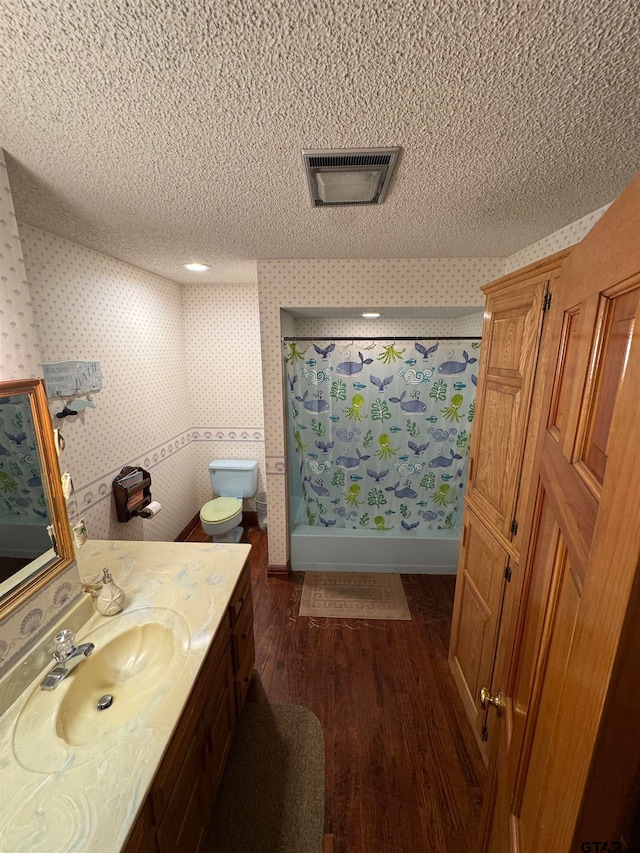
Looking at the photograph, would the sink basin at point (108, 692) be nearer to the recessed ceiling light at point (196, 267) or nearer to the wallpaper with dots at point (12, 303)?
the wallpaper with dots at point (12, 303)

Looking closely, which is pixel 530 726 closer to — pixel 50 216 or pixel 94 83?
pixel 94 83

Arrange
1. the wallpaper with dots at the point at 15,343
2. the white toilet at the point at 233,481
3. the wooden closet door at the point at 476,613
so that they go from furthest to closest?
the white toilet at the point at 233,481, the wooden closet door at the point at 476,613, the wallpaper with dots at the point at 15,343

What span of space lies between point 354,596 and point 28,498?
7.16ft

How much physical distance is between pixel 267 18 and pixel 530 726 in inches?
59.3

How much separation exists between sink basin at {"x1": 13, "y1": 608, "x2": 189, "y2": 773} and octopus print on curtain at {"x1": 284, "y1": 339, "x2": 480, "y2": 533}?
5.39ft

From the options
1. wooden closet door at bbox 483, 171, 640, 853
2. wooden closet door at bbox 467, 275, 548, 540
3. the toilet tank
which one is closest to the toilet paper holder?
the toilet tank

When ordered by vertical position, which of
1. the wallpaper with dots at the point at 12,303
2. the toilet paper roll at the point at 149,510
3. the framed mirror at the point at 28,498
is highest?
the wallpaper with dots at the point at 12,303

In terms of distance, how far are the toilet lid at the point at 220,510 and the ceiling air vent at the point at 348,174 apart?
243cm

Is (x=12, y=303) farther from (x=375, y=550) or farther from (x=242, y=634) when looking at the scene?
(x=375, y=550)

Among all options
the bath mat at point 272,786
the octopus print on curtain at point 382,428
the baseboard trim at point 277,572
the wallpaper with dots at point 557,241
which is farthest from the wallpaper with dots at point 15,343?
the wallpaper with dots at point 557,241

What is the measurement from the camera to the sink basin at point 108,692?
90 cm

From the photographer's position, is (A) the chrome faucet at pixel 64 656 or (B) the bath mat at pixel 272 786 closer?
(A) the chrome faucet at pixel 64 656

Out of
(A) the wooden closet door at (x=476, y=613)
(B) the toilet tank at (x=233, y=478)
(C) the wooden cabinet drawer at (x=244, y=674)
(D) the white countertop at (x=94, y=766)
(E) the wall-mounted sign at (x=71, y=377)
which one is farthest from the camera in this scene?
(B) the toilet tank at (x=233, y=478)

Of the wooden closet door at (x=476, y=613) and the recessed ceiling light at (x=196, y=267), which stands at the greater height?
the recessed ceiling light at (x=196, y=267)
